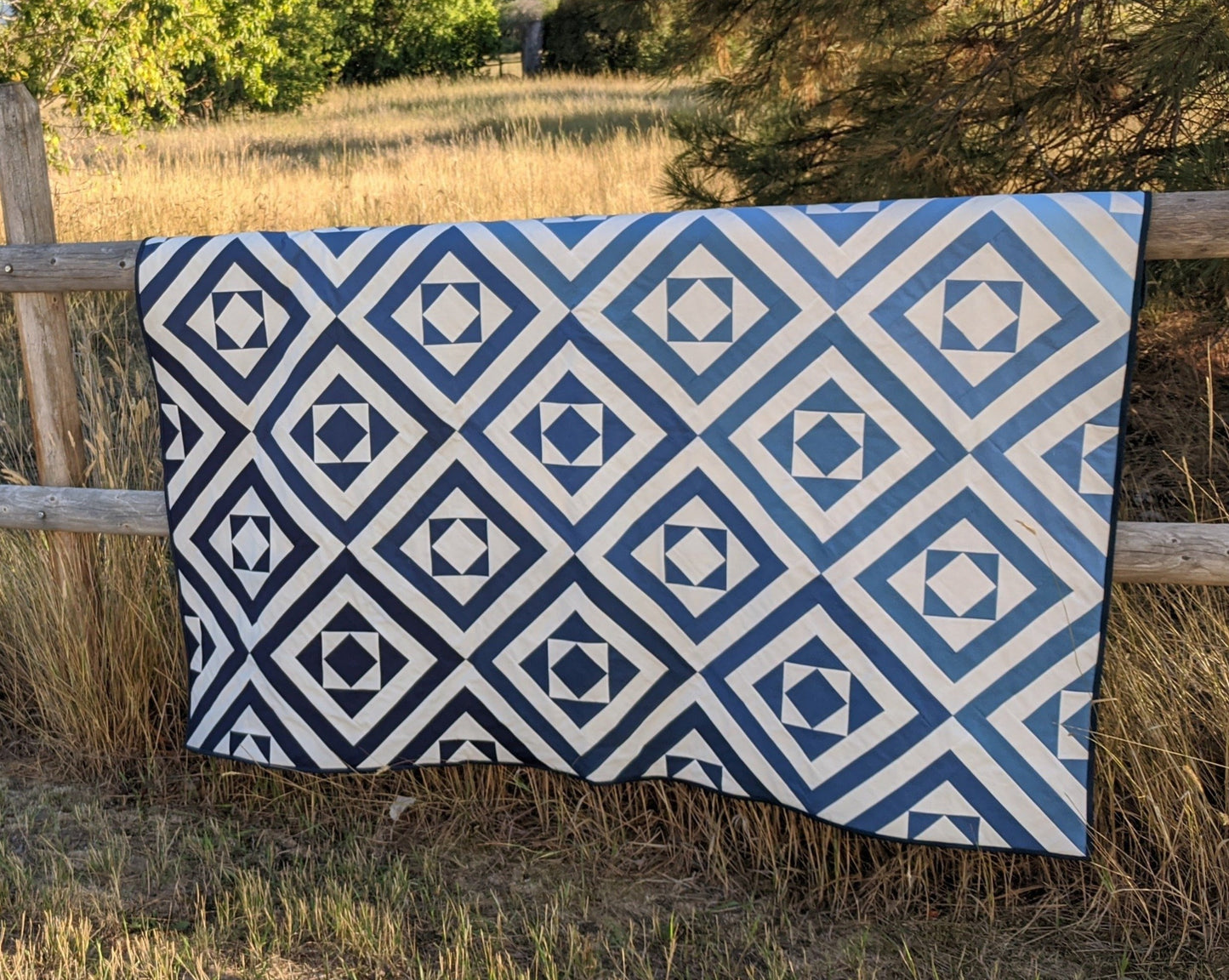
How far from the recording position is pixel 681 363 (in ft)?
7.48

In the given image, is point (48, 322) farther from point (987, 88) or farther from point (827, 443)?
point (987, 88)

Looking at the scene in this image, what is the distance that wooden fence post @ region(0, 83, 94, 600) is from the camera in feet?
9.82

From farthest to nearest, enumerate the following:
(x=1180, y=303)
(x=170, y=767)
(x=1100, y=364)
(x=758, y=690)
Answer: (x=1180, y=303)
(x=170, y=767)
(x=758, y=690)
(x=1100, y=364)

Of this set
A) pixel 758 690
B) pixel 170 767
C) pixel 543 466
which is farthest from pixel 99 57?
pixel 758 690

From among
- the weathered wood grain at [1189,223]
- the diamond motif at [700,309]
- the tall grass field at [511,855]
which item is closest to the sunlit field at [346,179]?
the diamond motif at [700,309]

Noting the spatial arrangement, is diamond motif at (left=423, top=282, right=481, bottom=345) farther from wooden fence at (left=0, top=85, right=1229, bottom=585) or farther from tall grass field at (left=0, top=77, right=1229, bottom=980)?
tall grass field at (left=0, top=77, right=1229, bottom=980)

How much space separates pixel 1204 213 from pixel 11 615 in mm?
3262

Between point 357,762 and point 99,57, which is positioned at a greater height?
point 99,57

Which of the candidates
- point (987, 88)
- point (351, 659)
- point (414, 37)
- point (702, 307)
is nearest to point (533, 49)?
point (414, 37)

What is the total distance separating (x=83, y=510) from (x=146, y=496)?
0.77ft

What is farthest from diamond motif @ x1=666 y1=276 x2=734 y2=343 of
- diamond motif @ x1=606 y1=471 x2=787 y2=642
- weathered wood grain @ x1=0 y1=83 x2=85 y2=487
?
weathered wood grain @ x1=0 y1=83 x2=85 y2=487

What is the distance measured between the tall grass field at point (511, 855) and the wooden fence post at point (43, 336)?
0.32 ft

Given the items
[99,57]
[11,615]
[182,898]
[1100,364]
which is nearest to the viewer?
[1100,364]

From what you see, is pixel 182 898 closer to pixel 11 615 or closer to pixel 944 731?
pixel 11 615
